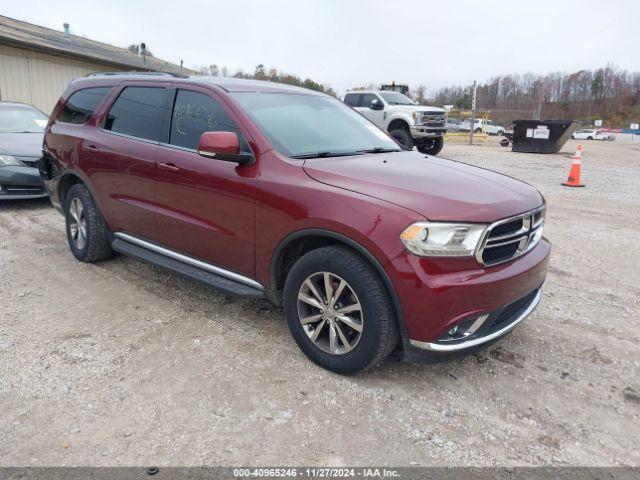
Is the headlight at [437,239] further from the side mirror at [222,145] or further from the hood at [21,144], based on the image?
the hood at [21,144]

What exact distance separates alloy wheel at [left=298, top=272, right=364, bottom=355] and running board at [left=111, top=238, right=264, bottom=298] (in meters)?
0.43

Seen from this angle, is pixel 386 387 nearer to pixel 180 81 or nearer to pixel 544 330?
pixel 544 330

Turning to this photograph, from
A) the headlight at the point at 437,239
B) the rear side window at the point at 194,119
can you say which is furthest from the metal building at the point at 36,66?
the headlight at the point at 437,239

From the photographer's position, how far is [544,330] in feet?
12.2

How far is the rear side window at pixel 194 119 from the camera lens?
11.8 ft

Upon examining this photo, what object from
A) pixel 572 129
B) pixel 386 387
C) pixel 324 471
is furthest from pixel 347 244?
pixel 572 129

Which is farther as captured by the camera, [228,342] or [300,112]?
[300,112]

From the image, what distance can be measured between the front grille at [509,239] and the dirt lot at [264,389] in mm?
808

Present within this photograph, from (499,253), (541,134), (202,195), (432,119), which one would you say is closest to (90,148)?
(202,195)

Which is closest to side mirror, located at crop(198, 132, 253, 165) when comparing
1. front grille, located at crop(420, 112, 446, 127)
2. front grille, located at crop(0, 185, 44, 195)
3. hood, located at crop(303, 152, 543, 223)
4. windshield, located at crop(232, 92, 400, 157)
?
windshield, located at crop(232, 92, 400, 157)

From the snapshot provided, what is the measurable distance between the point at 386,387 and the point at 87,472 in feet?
5.44

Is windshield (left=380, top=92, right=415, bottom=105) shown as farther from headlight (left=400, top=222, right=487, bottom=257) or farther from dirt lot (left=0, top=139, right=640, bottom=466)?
headlight (left=400, top=222, right=487, bottom=257)

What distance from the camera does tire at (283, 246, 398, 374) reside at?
2.76m

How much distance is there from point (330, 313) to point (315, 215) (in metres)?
0.61
